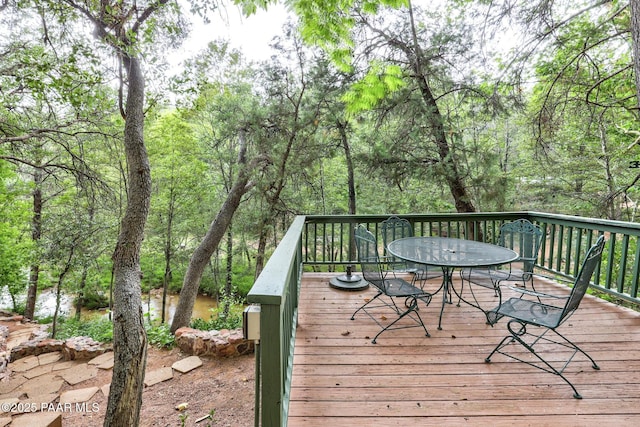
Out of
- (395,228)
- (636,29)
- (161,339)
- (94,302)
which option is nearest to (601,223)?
(636,29)

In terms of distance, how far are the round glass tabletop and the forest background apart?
161 cm

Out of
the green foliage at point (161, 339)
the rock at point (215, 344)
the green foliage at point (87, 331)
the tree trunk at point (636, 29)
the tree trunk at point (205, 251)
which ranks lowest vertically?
the green foliage at point (87, 331)

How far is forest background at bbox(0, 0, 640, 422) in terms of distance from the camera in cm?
443

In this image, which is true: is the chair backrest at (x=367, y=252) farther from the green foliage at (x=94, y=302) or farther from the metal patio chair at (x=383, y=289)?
the green foliage at (x=94, y=302)

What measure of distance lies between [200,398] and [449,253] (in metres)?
3.99

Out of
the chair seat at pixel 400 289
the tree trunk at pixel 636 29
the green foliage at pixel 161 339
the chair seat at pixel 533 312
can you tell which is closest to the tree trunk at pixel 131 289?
the green foliage at pixel 161 339

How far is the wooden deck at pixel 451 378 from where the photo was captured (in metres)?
1.80

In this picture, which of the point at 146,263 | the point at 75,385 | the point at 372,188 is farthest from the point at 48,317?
the point at 372,188

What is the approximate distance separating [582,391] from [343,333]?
176 centimetres

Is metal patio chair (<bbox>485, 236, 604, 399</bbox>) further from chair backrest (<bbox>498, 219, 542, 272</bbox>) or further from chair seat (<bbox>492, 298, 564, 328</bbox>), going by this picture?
chair backrest (<bbox>498, 219, 542, 272</bbox>)

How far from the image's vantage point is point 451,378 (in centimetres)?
215

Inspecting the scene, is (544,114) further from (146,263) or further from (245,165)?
(146,263)

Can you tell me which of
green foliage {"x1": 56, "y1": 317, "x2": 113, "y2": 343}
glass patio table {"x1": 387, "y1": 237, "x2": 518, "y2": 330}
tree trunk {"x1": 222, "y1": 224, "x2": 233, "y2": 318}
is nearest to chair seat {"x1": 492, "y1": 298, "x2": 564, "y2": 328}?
glass patio table {"x1": 387, "y1": 237, "x2": 518, "y2": 330}

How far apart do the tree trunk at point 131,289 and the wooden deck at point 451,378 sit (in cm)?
256
